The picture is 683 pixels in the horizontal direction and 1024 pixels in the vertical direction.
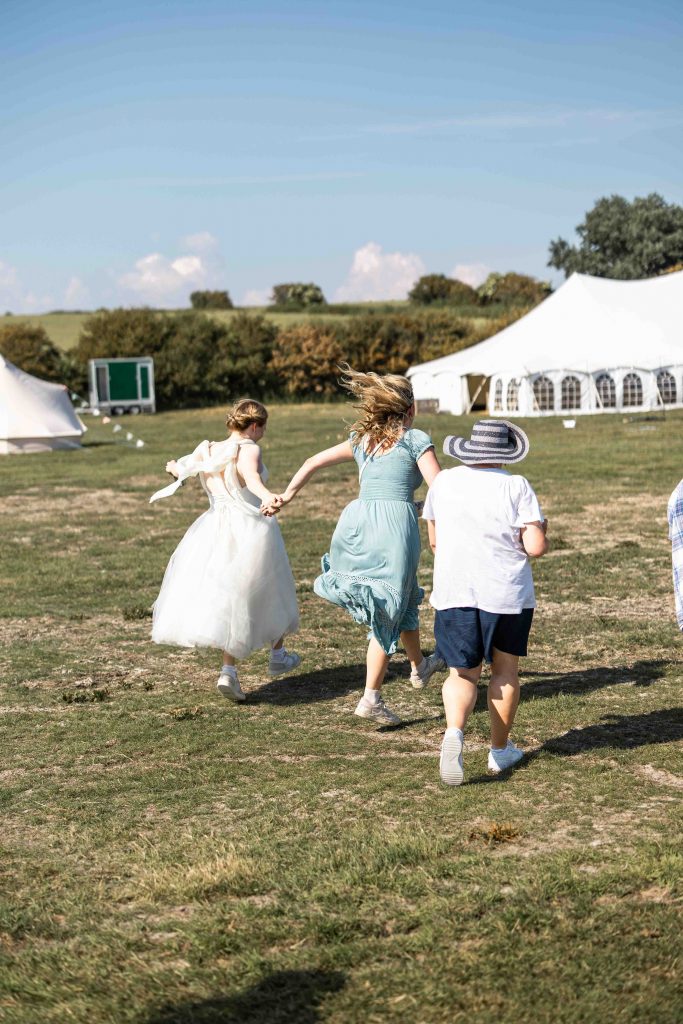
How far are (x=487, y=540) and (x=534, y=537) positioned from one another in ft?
0.75

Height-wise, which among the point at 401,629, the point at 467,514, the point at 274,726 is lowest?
the point at 274,726

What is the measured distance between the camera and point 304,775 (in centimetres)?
629

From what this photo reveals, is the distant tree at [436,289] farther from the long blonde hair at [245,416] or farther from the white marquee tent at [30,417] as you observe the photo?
the long blonde hair at [245,416]

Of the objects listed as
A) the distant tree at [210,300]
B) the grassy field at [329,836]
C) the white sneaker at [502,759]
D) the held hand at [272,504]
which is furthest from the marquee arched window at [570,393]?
the distant tree at [210,300]

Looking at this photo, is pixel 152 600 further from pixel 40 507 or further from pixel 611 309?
pixel 611 309

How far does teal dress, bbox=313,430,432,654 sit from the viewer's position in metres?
7.21

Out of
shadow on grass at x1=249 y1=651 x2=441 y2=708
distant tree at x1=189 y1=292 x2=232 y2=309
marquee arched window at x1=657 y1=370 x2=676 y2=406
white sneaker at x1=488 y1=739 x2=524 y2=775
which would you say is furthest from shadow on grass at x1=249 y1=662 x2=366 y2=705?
distant tree at x1=189 y1=292 x2=232 y2=309

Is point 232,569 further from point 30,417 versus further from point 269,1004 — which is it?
point 30,417

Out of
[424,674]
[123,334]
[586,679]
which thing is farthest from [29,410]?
[123,334]

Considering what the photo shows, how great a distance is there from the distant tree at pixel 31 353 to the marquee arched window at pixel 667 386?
30617mm

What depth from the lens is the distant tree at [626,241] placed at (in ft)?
279

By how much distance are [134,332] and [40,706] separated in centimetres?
5827

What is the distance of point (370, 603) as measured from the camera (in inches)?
283

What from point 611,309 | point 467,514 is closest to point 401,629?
point 467,514
